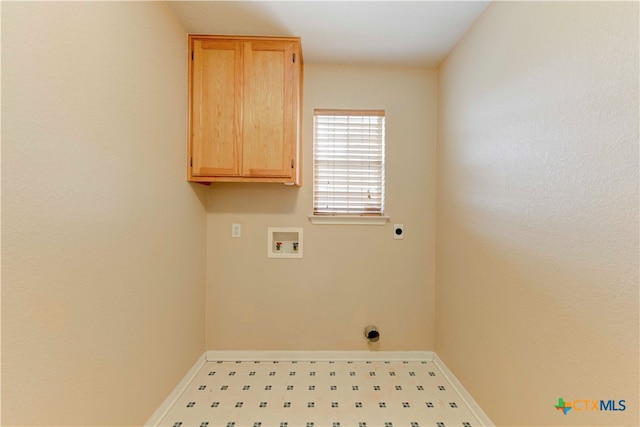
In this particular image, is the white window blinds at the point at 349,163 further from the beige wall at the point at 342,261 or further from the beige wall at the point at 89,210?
the beige wall at the point at 89,210

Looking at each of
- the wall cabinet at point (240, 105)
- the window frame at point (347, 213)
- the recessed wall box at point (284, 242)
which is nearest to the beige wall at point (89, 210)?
the wall cabinet at point (240, 105)

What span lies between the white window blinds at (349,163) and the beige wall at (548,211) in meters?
0.74

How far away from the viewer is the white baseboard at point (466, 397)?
5.88ft

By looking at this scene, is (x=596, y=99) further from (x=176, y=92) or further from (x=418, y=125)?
(x=176, y=92)

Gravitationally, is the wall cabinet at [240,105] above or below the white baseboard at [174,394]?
above

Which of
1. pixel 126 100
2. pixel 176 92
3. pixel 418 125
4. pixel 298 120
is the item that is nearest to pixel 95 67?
pixel 126 100

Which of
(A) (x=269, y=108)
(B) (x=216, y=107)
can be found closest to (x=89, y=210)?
(B) (x=216, y=107)

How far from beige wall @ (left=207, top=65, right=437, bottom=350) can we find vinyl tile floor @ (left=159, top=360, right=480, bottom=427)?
0.23 meters

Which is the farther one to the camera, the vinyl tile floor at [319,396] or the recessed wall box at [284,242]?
the recessed wall box at [284,242]

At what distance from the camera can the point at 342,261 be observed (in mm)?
2648

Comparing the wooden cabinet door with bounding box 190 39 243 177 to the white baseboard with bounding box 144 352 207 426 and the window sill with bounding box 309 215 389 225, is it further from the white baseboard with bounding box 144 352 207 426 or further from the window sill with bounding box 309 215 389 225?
the white baseboard with bounding box 144 352 207 426

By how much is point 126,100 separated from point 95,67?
8.7 inches

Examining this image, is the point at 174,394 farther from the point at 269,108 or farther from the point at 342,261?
the point at 269,108

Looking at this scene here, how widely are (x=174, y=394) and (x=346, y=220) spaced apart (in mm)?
1764
